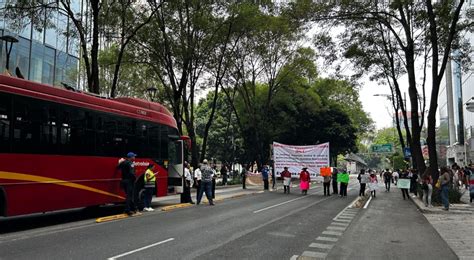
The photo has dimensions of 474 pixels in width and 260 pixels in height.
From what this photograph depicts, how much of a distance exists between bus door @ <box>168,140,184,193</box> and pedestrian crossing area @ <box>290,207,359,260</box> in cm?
673

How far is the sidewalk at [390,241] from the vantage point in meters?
8.55

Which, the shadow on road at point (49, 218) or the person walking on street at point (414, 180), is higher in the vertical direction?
the person walking on street at point (414, 180)

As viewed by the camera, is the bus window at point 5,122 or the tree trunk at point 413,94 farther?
the tree trunk at point 413,94

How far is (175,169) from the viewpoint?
18391mm

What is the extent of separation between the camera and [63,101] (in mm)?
12047

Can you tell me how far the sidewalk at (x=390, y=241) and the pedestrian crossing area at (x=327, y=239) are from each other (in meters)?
0.15

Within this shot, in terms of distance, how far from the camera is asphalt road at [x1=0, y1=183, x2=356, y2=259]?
8086 mm

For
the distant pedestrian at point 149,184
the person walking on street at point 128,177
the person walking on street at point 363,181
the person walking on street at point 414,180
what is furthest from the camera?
the person walking on street at point 414,180

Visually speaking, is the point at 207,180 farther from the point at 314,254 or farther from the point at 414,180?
the point at 414,180

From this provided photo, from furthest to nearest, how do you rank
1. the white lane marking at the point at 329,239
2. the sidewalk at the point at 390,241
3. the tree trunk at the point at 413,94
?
the tree trunk at the point at 413,94
the white lane marking at the point at 329,239
the sidewalk at the point at 390,241

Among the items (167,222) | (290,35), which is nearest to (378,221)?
(167,222)

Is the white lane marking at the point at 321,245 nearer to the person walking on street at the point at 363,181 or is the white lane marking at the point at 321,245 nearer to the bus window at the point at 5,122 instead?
the bus window at the point at 5,122

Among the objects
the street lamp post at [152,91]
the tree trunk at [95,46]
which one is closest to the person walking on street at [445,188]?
the tree trunk at [95,46]

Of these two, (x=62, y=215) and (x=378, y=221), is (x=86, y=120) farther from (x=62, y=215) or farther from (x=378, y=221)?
(x=378, y=221)
